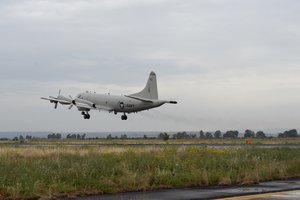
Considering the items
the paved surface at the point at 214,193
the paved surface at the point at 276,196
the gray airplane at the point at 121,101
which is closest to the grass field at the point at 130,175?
the paved surface at the point at 214,193

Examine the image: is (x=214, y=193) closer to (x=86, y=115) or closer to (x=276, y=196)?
(x=276, y=196)

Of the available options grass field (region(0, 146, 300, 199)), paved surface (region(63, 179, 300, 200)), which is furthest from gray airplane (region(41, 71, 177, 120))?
paved surface (region(63, 179, 300, 200))

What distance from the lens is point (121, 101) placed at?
7325 cm

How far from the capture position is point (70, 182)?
1680 centimetres

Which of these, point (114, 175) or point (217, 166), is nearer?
point (114, 175)

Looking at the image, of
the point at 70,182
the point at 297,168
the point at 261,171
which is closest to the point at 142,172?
the point at 70,182

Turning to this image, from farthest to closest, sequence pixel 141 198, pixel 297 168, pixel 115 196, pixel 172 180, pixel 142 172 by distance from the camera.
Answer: pixel 297 168 → pixel 142 172 → pixel 172 180 → pixel 115 196 → pixel 141 198

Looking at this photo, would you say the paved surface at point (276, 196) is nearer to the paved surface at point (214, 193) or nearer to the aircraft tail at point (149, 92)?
the paved surface at point (214, 193)

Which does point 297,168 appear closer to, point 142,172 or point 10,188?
point 142,172

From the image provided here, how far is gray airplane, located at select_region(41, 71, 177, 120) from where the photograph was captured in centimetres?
7275

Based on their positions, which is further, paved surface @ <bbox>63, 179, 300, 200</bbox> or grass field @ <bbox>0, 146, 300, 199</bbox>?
grass field @ <bbox>0, 146, 300, 199</bbox>

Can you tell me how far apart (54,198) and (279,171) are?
1092 cm

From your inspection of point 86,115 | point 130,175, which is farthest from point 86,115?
point 130,175

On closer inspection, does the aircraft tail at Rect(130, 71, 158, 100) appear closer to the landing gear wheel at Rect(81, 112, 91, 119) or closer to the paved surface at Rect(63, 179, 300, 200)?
the landing gear wheel at Rect(81, 112, 91, 119)
